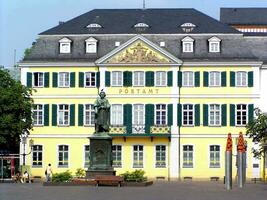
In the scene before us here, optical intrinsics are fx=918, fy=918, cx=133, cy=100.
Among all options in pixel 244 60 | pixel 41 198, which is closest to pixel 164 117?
pixel 244 60

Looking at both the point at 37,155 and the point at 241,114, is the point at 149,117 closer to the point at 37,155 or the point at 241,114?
the point at 241,114

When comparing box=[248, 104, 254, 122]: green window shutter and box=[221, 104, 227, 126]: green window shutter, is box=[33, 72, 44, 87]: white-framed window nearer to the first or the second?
box=[221, 104, 227, 126]: green window shutter

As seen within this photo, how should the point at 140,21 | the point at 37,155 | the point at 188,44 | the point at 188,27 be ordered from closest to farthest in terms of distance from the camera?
1. the point at 37,155
2. the point at 188,44
3. the point at 188,27
4. the point at 140,21

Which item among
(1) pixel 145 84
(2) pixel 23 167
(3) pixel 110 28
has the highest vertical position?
(3) pixel 110 28

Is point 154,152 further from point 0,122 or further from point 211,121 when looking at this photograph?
point 0,122

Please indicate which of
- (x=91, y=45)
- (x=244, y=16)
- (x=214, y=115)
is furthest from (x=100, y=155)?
(x=244, y=16)

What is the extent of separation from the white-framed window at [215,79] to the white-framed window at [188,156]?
5.41 metres

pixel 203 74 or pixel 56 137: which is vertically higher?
pixel 203 74

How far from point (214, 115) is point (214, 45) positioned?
5.93 metres

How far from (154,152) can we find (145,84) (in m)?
5.58

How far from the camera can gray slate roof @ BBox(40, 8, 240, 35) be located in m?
77.0

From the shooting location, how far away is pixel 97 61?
74688 mm

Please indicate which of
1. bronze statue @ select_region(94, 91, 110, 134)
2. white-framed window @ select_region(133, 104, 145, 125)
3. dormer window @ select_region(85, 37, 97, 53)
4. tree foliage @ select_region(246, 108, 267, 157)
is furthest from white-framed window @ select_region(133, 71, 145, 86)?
bronze statue @ select_region(94, 91, 110, 134)

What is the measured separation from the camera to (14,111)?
64.1 meters
